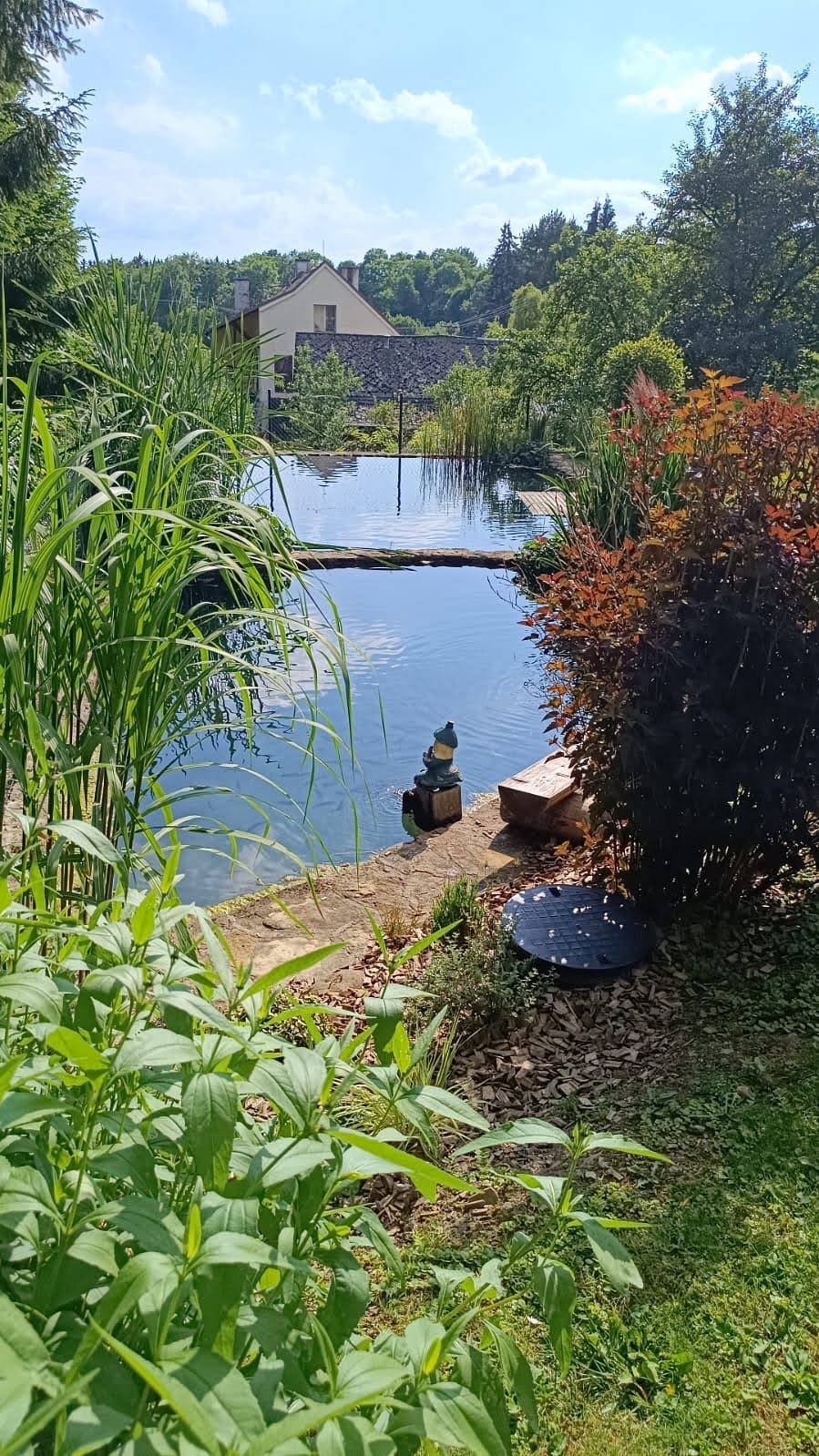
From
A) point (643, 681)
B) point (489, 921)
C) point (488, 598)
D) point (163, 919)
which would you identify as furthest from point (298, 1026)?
point (488, 598)

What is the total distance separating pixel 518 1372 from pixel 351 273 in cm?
4493

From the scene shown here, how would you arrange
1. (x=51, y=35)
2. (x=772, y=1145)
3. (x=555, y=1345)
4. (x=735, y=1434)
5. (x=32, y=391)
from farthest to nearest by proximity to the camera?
(x=51, y=35)
(x=772, y=1145)
(x=735, y=1434)
(x=32, y=391)
(x=555, y=1345)

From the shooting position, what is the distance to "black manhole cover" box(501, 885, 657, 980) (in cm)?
308

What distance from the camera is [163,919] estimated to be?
1.03 m

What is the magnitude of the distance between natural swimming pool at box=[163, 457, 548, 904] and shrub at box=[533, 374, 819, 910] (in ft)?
2.62

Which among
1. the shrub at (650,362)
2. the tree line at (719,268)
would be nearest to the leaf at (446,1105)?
the shrub at (650,362)

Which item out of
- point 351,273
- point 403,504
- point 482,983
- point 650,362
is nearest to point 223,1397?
point 482,983

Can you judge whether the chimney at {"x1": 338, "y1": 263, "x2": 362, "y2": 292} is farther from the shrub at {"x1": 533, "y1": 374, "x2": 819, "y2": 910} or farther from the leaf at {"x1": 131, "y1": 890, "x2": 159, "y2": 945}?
the leaf at {"x1": 131, "y1": 890, "x2": 159, "y2": 945}

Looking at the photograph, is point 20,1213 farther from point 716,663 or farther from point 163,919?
point 716,663

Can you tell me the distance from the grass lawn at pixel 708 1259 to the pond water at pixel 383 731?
1200 millimetres

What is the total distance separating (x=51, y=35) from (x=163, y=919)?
48.2 ft

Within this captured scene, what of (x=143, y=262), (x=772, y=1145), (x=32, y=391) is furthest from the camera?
(x=143, y=262)

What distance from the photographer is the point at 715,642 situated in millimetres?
3117

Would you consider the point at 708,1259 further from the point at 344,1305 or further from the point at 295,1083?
the point at 295,1083
